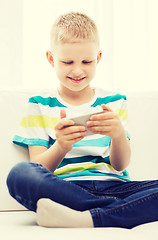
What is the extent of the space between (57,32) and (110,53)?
106 cm

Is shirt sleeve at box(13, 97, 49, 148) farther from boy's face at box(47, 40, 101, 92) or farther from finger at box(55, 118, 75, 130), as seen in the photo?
finger at box(55, 118, 75, 130)

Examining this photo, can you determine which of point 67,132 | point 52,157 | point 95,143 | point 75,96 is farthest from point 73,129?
point 75,96

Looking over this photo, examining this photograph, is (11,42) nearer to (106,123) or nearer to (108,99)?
(108,99)

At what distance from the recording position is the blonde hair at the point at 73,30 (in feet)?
3.80

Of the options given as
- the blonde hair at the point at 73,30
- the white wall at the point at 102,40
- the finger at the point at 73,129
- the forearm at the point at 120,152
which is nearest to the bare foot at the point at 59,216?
the finger at the point at 73,129

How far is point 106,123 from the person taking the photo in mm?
940

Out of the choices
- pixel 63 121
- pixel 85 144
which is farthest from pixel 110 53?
pixel 63 121

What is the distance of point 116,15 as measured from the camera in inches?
88.4

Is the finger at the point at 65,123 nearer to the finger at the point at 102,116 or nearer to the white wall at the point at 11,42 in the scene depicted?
the finger at the point at 102,116

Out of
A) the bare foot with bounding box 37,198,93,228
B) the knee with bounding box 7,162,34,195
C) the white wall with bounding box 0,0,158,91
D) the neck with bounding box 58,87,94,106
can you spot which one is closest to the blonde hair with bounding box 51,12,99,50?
the neck with bounding box 58,87,94,106

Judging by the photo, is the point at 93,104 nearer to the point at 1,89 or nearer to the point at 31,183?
the point at 1,89

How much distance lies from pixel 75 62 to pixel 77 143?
0.28 metres

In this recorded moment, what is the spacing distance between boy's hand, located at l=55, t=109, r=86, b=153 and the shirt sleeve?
0.71 ft

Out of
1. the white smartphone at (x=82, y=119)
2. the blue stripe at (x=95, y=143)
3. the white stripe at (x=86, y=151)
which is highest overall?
the white smartphone at (x=82, y=119)
